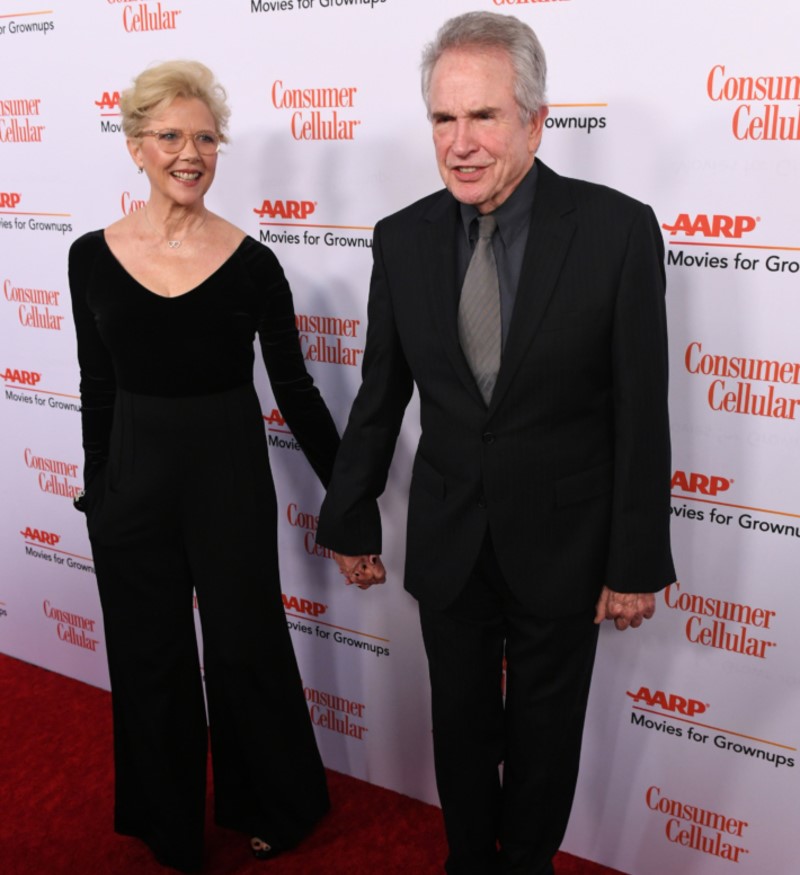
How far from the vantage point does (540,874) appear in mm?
2049

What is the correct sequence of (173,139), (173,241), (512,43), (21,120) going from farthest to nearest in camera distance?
(21,120) < (173,241) < (173,139) < (512,43)

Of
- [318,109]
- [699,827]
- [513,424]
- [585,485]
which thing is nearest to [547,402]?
[513,424]

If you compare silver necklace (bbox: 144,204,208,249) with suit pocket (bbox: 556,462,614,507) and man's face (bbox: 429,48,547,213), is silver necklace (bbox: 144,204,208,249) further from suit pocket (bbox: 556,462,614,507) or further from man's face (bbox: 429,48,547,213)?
suit pocket (bbox: 556,462,614,507)

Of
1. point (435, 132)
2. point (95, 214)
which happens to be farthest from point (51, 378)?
point (435, 132)

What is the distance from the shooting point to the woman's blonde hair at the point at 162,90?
1.86 m

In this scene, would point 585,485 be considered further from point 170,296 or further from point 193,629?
point 193,629

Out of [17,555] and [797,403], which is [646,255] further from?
[17,555]

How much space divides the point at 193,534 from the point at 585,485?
882 millimetres

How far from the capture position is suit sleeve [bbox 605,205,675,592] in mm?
1577

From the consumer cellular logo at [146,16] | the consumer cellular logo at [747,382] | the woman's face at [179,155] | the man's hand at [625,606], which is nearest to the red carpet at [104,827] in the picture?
the man's hand at [625,606]

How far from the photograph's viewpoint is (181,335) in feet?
6.40

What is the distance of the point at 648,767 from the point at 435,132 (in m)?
1.58

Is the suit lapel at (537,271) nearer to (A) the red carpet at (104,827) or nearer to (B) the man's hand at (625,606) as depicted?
(B) the man's hand at (625,606)

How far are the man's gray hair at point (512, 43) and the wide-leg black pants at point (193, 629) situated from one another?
868mm
